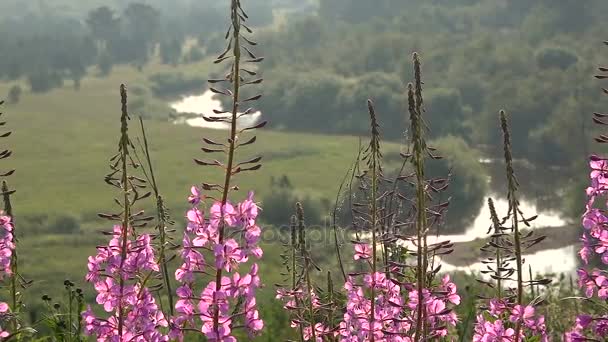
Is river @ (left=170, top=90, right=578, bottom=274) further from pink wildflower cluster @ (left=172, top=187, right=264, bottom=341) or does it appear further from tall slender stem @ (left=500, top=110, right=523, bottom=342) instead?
pink wildflower cluster @ (left=172, top=187, right=264, bottom=341)

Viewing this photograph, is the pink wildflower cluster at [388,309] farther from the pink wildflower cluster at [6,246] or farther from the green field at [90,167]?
the green field at [90,167]

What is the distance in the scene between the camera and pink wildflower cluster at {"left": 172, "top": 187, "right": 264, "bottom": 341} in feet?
9.43

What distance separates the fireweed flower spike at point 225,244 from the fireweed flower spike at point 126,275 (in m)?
0.18

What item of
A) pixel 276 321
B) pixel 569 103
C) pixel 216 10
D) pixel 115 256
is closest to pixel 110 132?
pixel 569 103

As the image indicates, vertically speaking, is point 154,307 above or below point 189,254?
below

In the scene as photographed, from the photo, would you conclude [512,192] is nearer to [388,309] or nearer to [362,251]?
[388,309]

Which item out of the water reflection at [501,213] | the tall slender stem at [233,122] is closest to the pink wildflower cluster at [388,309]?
the tall slender stem at [233,122]

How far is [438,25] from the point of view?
110 meters

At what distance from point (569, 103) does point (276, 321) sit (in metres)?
56.3

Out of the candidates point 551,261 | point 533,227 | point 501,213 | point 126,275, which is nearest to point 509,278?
point 126,275

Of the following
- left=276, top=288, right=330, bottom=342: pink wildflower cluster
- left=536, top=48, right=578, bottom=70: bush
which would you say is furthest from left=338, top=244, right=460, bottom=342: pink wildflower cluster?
left=536, top=48, right=578, bottom=70: bush

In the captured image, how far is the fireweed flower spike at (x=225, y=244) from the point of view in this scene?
2877 millimetres

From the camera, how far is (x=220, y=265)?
2820 mm

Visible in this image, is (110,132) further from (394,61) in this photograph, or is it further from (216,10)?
(216,10)
